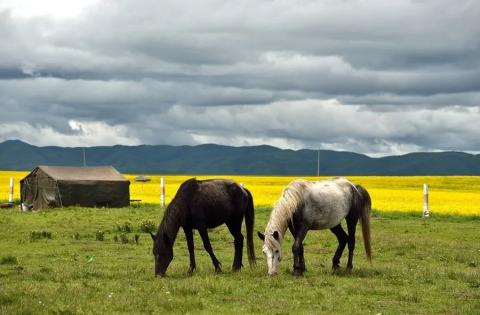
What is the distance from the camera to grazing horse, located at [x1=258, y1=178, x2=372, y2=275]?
53.0 ft

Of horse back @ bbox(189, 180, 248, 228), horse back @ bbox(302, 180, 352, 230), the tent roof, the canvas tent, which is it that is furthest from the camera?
the tent roof

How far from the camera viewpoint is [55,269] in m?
17.8

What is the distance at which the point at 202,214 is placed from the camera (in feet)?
55.7

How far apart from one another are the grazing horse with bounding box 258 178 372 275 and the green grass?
59 centimetres

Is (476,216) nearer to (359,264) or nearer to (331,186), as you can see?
(359,264)

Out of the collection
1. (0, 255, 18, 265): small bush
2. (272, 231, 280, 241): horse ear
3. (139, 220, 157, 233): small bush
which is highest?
(272, 231, 280, 241): horse ear

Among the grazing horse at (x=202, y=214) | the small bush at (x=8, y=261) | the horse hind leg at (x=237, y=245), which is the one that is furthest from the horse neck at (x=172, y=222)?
the small bush at (x=8, y=261)

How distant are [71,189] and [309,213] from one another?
96.2 feet

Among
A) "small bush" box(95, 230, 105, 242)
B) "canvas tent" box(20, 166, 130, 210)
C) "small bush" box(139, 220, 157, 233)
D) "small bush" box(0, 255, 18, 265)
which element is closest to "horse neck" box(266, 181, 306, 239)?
"small bush" box(0, 255, 18, 265)

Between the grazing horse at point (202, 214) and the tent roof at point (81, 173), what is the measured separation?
2825 cm

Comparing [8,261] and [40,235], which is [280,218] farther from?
[40,235]

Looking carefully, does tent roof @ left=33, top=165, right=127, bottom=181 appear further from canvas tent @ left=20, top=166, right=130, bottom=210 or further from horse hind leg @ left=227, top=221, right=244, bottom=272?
horse hind leg @ left=227, top=221, right=244, bottom=272

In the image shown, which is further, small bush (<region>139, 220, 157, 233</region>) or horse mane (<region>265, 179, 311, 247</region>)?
small bush (<region>139, 220, 157, 233</region>)

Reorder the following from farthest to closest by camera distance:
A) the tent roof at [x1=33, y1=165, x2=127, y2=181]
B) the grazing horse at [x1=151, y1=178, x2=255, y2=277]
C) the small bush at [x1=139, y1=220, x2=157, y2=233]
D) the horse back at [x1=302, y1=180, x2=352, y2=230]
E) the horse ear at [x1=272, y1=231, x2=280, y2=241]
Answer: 1. the tent roof at [x1=33, y1=165, x2=127, y2=181]
2. the small bush at [x1=139, y1=220, x2=157, y2=233]
3. the horse back at [x1=302, y1=180, x2=352, y2=230]
4. the grazing horse at [x1=151, y1=178, x2=255, y2=277]
5. the horse ear at [x1=272, y1=231, x2=280, y2=241]
